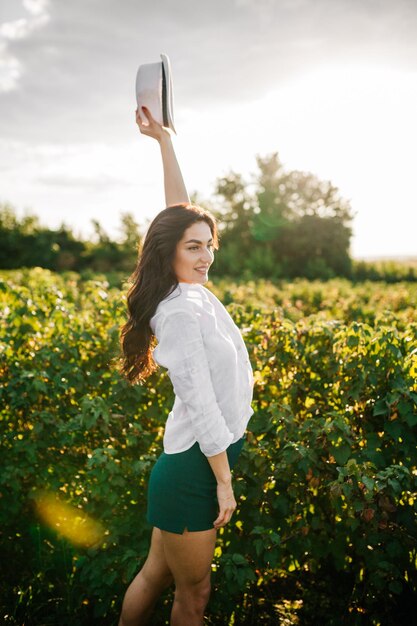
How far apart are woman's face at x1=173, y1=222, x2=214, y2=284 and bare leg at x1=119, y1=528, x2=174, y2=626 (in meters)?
1.13

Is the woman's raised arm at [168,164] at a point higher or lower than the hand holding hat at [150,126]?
lower

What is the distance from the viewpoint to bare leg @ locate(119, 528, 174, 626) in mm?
2373

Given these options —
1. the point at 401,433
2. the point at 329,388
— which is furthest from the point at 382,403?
the point at 329,388

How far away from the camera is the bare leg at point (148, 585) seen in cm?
237

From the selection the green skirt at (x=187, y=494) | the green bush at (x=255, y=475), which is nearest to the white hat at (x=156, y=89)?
the green bush at (x=255, y=475)

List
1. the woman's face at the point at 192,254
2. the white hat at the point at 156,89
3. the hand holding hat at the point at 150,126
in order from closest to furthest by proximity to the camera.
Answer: the woman's face at the point at 192,254
the white hat at the point at 156,89
the hand holding hat at the point at 150,126

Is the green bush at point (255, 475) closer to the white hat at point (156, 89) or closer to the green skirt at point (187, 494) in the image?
the green skirt at point (187, 494)

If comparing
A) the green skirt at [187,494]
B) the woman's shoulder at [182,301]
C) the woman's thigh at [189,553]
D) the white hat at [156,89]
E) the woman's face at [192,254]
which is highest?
the white hat at [156,89]

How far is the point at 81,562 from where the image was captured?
303 cm

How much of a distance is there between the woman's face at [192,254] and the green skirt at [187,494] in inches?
27.6

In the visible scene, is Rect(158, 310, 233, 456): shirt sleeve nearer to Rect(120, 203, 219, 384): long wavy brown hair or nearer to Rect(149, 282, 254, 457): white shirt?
Rect(149, 282, 254, 457): white shirt

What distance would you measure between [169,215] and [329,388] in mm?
1641

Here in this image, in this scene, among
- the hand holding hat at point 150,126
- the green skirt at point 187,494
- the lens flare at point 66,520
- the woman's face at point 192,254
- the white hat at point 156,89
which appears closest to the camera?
the green skirt at point 187,494

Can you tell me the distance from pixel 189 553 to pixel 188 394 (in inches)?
27.5
